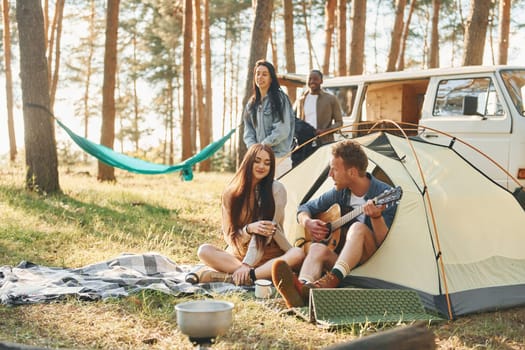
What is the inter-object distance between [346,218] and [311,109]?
108 inches

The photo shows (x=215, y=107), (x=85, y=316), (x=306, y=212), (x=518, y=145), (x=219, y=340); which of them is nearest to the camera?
(x=219, y=340)

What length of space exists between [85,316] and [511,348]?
2.17 meters

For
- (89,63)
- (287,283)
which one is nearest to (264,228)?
(287,283)

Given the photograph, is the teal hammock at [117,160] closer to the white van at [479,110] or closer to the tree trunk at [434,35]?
the white van at [479,110]

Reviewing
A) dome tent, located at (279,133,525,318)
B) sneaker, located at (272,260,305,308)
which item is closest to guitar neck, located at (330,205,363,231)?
dome tent, located at (279,133,525,318)

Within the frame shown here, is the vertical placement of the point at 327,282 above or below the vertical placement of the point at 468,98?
below

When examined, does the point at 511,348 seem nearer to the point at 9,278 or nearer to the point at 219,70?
the point at 9,278

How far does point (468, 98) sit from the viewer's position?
573cm

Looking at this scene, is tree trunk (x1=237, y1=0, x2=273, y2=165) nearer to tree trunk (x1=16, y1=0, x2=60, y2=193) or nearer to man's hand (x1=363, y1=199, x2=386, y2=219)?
tree trunk (x1=16, y1=0, x2=60, y2=193)

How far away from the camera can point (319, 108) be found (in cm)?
633

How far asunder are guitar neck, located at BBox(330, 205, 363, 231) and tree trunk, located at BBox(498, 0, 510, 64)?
333 inches

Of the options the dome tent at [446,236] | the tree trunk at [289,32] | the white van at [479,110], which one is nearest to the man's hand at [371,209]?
the dome tent at [446,236]

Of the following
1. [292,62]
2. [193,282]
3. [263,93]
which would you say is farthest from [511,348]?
[292,62]

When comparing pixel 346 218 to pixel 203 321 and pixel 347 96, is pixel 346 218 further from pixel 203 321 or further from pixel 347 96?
pixel 347 96
